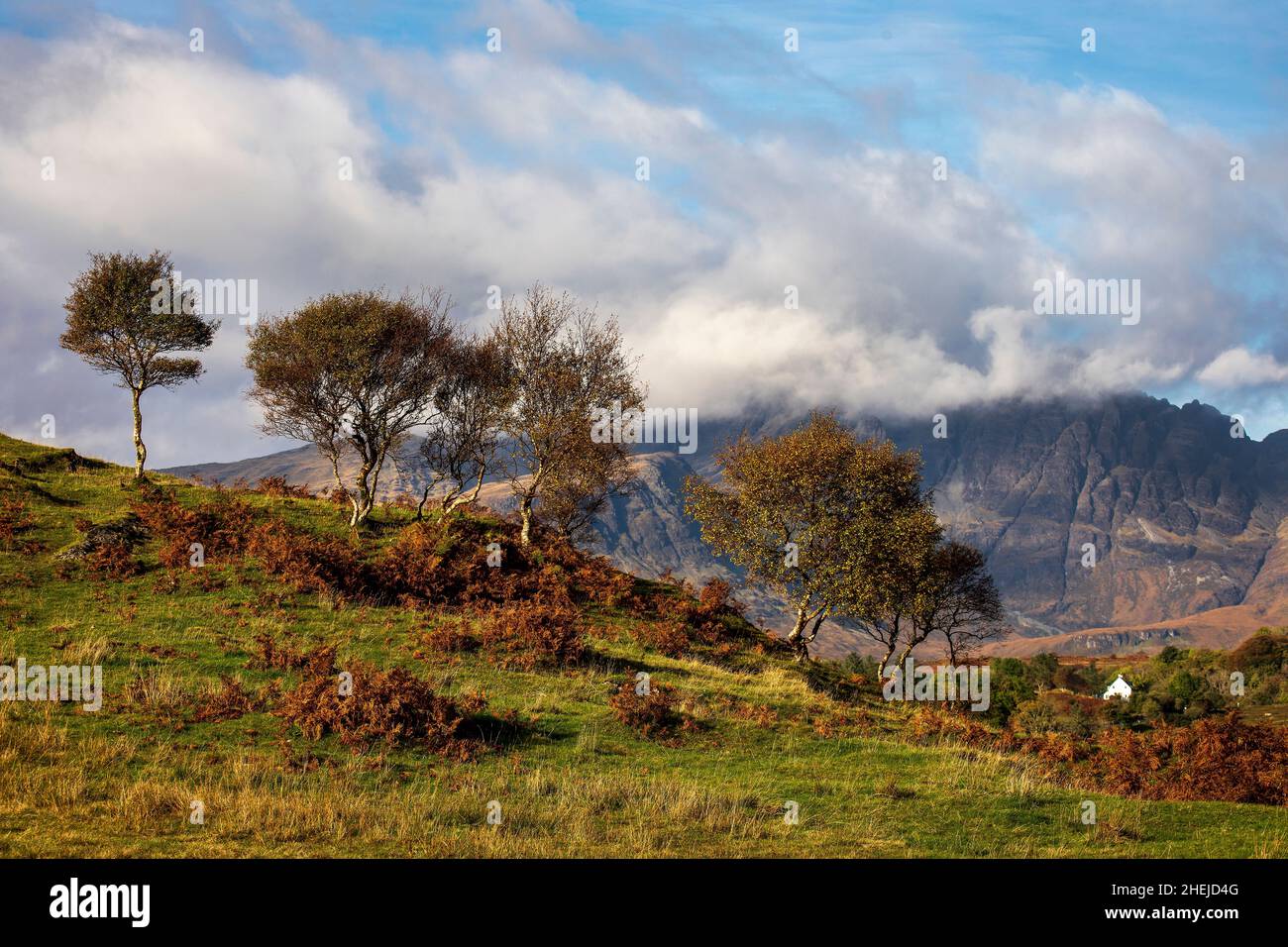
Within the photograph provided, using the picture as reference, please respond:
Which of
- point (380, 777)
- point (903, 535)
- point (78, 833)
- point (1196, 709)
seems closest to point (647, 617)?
point (903, 535)

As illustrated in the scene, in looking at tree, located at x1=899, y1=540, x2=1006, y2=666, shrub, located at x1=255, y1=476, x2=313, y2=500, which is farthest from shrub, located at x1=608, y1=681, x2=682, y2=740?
tree, located at x1=899, y1=540, x2=1006, y2=666

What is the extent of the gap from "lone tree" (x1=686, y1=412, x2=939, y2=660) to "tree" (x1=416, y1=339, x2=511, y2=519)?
1455cm

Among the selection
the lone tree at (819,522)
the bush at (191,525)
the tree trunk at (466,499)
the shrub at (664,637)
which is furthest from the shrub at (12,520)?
the lone tree at (819,522)

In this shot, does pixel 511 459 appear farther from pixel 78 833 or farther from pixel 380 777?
pixel 78 833

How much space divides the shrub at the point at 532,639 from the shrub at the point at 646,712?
5492mm

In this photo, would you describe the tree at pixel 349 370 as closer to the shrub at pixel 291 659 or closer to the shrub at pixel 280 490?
the shrub at pixel 280 490

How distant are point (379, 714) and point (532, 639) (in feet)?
40.3

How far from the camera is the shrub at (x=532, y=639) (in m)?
36.4

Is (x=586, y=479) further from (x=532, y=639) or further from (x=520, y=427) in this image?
(x=532, y=639)

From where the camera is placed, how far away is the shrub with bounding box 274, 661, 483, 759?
25203mm

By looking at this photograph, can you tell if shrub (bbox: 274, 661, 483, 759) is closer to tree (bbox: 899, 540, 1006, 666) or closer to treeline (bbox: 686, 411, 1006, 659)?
treeline (bbox: 686, 411, 1006, 659)

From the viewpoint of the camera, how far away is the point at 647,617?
2013 inches
